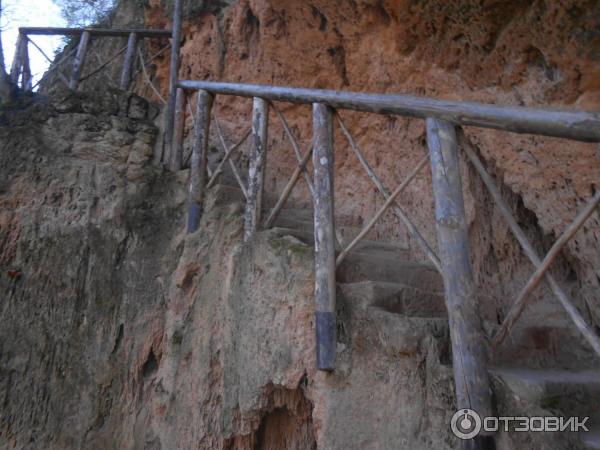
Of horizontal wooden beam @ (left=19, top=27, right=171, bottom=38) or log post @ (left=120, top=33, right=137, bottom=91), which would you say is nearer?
horizontal wooden beam @ (left=19, top=27, right=171, bottom=38)

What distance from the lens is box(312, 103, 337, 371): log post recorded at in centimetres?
249

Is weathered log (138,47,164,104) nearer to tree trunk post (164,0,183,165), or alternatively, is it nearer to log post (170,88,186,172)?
tree trunk post (164,0,183,165)

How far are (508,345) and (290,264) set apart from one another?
51.8 inches

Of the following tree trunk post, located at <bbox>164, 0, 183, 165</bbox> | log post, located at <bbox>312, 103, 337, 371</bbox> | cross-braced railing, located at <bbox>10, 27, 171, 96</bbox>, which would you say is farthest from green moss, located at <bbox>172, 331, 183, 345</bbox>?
cross-braced railing, located at <bbox>10, 27, 171, 96</bbox>

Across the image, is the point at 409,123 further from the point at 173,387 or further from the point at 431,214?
the point at 173,387

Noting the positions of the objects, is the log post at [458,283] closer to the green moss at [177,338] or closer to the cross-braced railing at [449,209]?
the cross-braced railing at [449,209]

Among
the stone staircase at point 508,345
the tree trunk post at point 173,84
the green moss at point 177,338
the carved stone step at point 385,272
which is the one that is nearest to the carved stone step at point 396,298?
the stone staircase at point 508,345

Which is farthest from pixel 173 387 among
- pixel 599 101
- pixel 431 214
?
pixel 599 101

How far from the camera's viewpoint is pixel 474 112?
7.29 feet

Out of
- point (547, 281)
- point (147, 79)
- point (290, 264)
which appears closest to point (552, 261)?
point (547, 281)

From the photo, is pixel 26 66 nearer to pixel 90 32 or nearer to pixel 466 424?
pixel 90 32

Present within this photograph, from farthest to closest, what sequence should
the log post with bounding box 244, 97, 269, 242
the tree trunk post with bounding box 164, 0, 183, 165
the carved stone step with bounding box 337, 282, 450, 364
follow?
the tree trunk post with bounding box 164, 0, 183, 165 → the log post with bounding box 244, 97, 269, 242 → the carved stone step with bounding box 337, 282, 450, 364

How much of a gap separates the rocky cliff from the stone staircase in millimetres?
10

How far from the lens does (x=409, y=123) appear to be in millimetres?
4344
